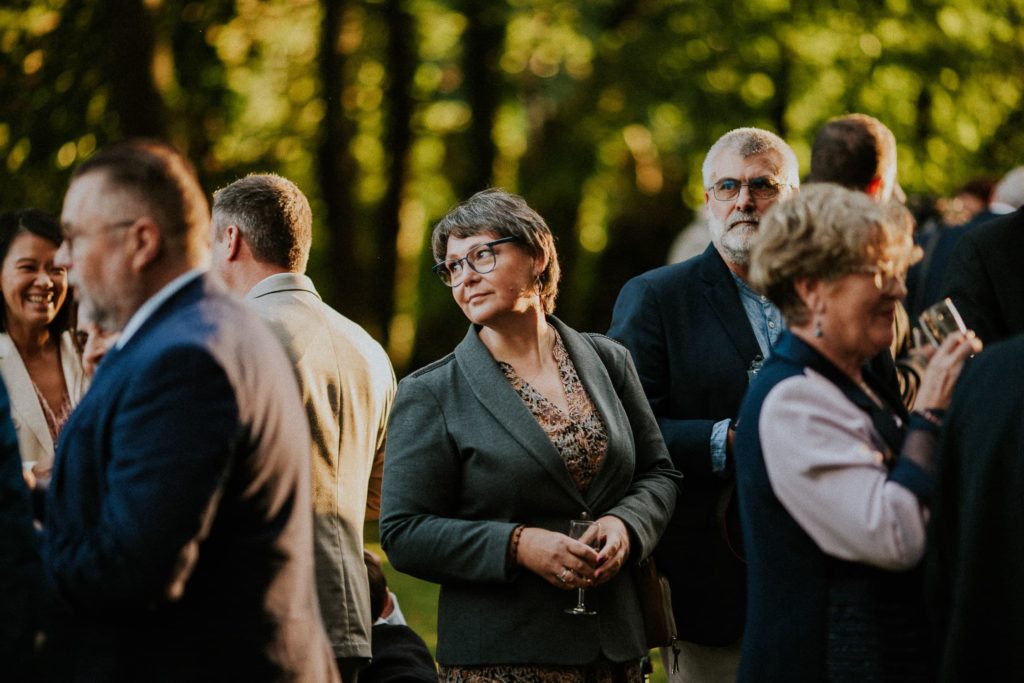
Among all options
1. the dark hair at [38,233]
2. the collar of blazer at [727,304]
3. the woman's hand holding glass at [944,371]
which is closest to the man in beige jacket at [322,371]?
the dark hair at [38,233]

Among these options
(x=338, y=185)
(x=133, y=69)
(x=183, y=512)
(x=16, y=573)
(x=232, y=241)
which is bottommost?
(x=16, y=573)

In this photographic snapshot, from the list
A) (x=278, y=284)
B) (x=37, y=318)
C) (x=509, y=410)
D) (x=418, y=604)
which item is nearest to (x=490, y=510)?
(x=509, y=410)

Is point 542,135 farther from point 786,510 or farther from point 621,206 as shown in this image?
point 786,510

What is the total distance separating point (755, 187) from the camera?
508cm

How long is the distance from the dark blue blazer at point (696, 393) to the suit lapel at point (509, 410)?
63 cm

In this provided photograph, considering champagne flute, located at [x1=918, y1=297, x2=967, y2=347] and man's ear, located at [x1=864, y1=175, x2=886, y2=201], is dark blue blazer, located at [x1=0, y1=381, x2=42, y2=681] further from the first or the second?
man's ear, located at [x1=864, y1=175, x2=886, y2=201]

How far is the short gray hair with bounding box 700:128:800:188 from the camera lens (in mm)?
5113

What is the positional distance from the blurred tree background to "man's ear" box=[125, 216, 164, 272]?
9545mm

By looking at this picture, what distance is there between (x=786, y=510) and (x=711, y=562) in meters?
1.60

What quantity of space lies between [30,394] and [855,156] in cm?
325

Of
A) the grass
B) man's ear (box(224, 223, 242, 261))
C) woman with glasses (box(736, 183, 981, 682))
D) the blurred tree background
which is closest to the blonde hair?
woman with glasses (box(736, 183, 981, 682))

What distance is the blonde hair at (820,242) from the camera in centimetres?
331

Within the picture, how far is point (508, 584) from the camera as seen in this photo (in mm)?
4254

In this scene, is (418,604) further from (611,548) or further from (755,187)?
(611,548)
